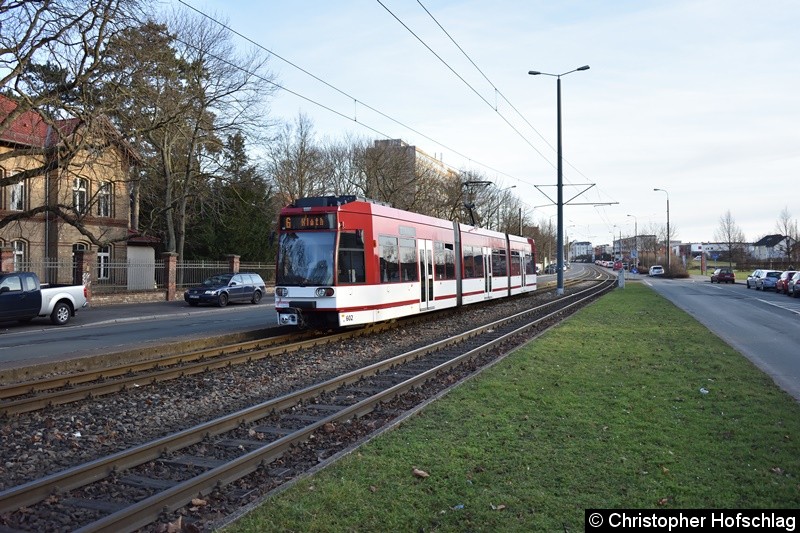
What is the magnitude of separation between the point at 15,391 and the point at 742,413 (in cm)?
1024

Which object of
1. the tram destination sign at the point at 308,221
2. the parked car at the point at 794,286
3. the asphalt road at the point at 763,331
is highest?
the tram destination sign at the point at 308,221

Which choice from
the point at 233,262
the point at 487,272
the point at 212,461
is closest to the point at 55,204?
the point at 233,262

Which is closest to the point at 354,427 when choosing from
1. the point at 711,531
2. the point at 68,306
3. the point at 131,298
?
the point at 711,531

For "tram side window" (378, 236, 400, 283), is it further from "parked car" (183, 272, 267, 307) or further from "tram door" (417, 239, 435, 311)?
"parked car" (183, 272, 267, 307)

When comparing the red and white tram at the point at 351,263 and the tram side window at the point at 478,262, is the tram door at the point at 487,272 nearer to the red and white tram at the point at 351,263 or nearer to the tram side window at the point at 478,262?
the tram side window at the point at 478,262

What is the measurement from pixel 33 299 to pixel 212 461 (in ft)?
55.5

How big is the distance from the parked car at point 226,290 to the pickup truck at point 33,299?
757 cm

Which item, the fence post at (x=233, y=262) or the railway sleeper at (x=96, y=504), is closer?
the railway sleeper at (x=96, y=504)

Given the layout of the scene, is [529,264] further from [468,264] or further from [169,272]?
[169,272]

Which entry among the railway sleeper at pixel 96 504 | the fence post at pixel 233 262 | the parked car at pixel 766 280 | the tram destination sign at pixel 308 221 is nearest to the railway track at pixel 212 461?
the railway sleeper at pixel 96 504

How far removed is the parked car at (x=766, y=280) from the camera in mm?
44606

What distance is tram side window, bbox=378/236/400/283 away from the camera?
16.4 m

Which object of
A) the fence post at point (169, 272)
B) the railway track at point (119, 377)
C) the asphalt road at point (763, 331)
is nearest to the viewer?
the railway track at point (119, 377)

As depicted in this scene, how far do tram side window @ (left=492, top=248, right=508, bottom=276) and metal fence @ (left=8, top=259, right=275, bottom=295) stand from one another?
1675 centimetres
